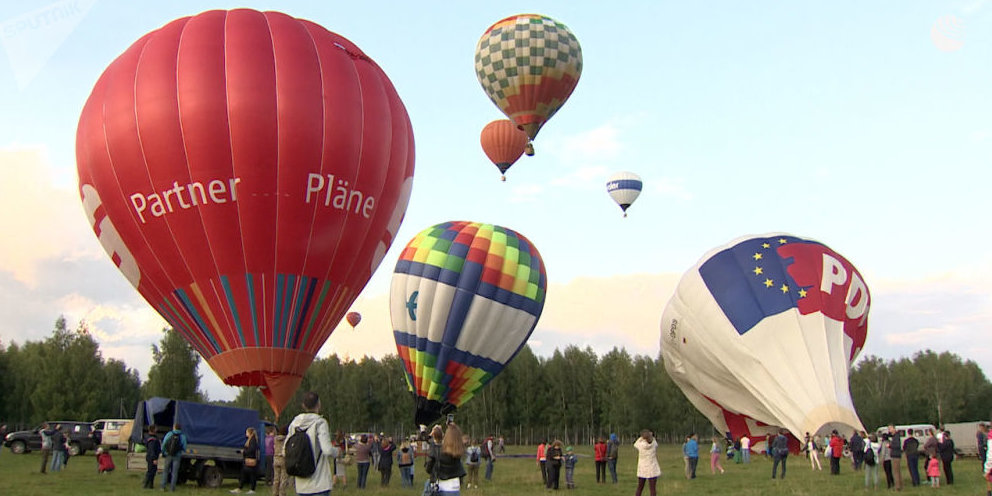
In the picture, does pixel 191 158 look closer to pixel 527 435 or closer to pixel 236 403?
pixel 527 435

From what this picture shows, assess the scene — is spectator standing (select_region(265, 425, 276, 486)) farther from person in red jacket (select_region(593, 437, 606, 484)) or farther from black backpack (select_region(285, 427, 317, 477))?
black backpack (select_region(285, 427, 317, 477))

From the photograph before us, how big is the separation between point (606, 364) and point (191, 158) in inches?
2482

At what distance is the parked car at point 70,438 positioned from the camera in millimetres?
33000

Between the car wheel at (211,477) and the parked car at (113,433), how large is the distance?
1950 centimetres

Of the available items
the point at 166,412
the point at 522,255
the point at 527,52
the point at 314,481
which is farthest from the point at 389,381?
the point at 314,481

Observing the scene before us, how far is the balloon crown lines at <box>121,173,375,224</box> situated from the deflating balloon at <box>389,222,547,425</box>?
10456 millimetres

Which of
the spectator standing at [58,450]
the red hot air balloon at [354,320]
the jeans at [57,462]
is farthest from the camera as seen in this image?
the red hot air balloon at [354,320]

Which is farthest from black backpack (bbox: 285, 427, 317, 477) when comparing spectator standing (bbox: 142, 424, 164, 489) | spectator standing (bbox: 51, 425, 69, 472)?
spectator standing (bbox: 51, 425, 69, 472)

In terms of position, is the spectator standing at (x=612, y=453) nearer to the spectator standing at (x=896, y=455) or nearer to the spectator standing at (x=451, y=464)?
the spectator standing at (x=896, y=455)

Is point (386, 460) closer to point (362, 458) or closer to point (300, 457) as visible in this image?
point (362, 458)

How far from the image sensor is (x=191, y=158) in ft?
59.3

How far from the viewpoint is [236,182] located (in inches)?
715

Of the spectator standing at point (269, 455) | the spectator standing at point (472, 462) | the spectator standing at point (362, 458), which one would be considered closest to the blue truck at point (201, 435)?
the spectator standing at point (269, 455)

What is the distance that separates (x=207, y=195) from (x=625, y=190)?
72.9ft
